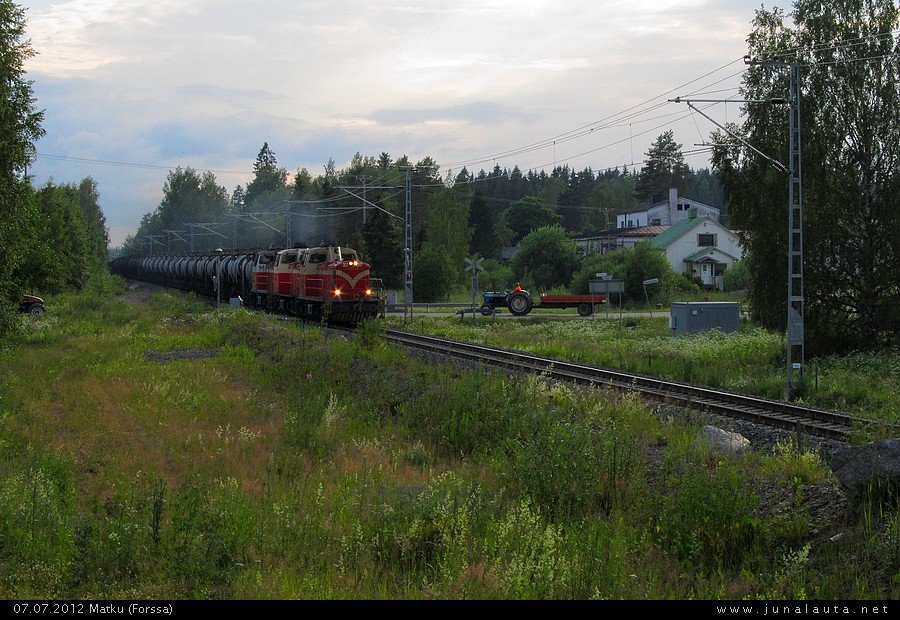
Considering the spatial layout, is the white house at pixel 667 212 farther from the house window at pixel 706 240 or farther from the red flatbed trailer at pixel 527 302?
the red flatbed trailer at pixel 527 302

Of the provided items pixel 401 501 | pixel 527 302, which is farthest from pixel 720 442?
pixel 527 302

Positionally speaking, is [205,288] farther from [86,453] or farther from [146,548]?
[146,548]

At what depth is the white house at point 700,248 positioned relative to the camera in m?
77.1

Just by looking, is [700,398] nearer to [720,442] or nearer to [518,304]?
[720,442]

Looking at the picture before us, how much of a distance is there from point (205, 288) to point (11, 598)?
5521cm

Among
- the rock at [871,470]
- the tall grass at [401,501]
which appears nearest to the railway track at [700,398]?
the tall grass at [401,501]

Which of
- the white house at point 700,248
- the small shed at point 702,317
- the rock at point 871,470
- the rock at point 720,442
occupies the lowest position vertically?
the rock at point 720,442

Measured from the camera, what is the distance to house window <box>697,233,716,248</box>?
79.2 metres

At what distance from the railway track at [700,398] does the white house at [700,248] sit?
5661cm

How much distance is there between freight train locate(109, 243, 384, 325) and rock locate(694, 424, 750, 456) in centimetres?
2029

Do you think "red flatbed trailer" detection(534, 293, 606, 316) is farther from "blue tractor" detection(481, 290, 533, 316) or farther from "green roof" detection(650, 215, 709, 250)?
"green roof" detection(650, 215, 709, 250)

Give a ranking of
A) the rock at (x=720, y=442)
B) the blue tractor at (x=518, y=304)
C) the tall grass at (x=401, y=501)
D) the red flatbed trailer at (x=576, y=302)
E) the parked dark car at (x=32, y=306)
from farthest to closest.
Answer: the red flatbed trailer at (x=576, y=302)
the blue tractor at (x=518, y=304)
the parked dark car at (x=32, y=306)
the rock at (x=720, y=442)
the tall grass at (x=401, y=501)

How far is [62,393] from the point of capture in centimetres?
1803

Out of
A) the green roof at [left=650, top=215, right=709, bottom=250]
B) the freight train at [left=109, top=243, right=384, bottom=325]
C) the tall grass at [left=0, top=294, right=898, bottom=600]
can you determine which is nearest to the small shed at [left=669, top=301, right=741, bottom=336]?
the freight train at [left=109, top=243, right=384, bottom=325]
